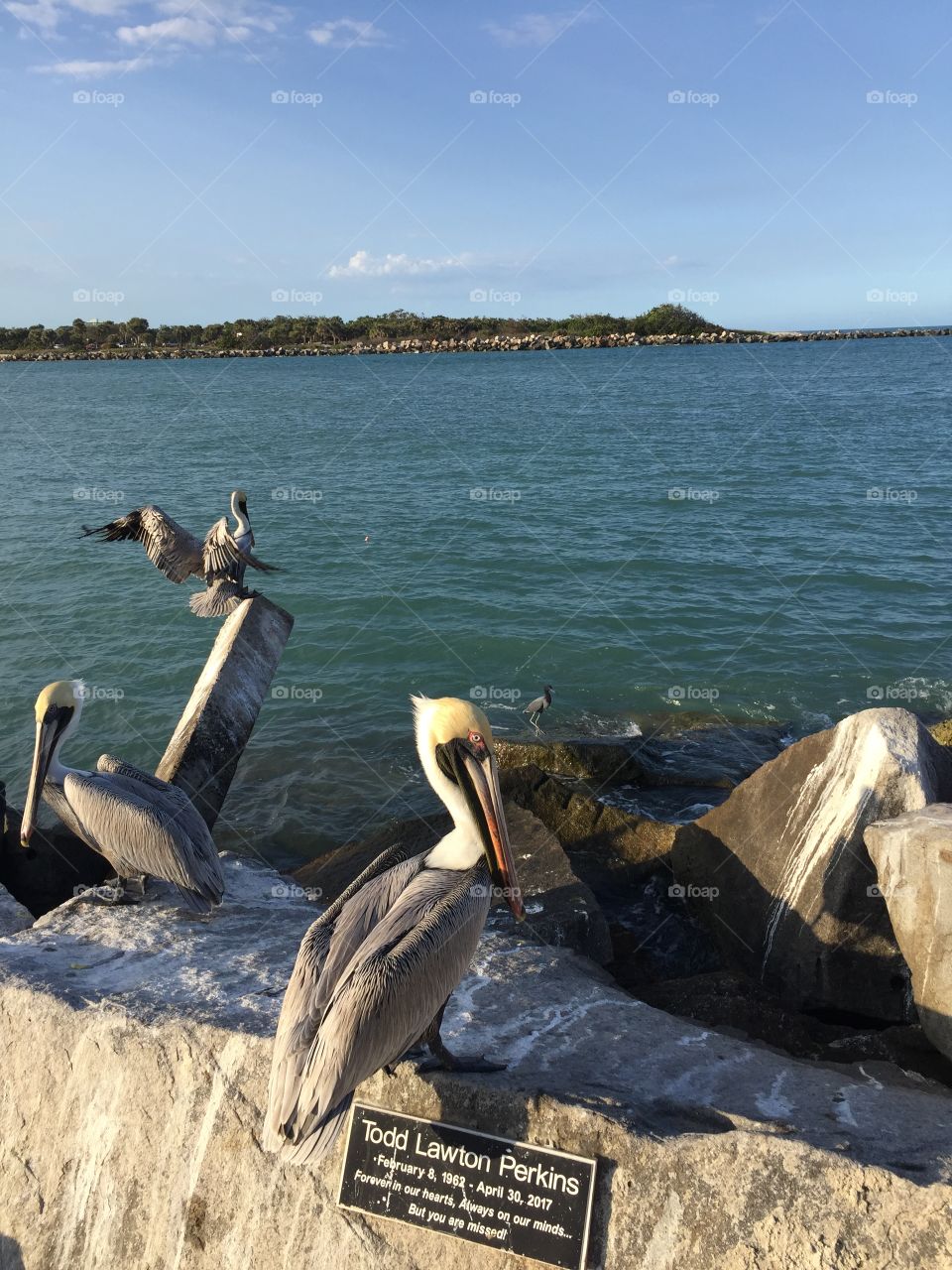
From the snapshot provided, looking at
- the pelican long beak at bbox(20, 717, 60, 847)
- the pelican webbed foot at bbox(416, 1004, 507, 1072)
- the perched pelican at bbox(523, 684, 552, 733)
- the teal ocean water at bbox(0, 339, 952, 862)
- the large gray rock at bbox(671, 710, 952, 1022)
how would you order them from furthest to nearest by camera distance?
the teal ocean water at bbox(0, 339, 952, 862) → the perched pelican at bbox(523, 684, 552, 733) → the pelican long beak at bbox(20, 717, 60, 847) → the large gray rock at bbox(671, 710, 952, 1022) → the pelican webbed foot at bbox(416, 1004, 507, 1072)

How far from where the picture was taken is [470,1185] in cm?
380

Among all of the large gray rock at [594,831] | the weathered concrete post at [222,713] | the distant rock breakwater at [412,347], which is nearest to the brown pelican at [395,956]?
the weathered concrete post at [222,713]

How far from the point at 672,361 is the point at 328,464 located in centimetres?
7477

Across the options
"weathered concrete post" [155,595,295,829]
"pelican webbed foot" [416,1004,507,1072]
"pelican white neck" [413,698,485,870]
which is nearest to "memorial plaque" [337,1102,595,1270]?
"pelican webbed foot" [416,1004,507,1072]

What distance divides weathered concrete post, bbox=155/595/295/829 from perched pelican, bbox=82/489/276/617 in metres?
2.35

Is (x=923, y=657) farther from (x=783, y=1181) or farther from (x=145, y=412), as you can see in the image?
(x=145, y=412)

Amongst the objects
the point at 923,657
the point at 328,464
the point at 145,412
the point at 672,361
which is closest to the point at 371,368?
the point at 672,361

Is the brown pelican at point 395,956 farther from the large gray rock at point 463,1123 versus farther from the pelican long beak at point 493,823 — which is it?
the large gray rock at point 463,1123

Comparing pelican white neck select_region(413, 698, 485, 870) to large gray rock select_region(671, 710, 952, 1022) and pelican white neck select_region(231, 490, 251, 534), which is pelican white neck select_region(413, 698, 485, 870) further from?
pelican white neck select_region(231, 490, 251, 534)

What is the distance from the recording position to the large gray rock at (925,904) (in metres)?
5.02

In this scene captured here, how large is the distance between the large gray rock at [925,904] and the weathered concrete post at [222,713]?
5705mm

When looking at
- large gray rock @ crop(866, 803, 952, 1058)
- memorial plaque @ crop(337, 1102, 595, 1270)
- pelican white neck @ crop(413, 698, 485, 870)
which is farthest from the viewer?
large gray rock @ crop(866, 803, 952, 1058)

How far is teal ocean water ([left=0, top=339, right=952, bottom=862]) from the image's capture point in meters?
13.5

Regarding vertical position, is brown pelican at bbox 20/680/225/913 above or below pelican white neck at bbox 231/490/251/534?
below
